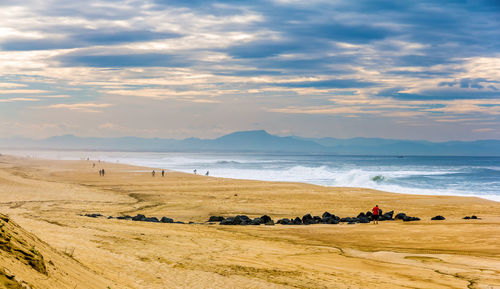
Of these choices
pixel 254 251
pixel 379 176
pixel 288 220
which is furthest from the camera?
pixel 379 176

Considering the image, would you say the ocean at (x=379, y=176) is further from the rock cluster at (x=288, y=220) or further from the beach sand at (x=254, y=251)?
the rock cluster at (x=288, y=220)

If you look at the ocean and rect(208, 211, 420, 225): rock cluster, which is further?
the ocean

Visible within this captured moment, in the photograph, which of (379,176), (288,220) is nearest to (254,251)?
(288,220)

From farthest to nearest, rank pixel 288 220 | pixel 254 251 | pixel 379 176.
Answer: pixel 379 176 → pixel 288 220 → pixel 254 251

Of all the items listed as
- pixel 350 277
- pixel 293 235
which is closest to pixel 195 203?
pixel 293 235

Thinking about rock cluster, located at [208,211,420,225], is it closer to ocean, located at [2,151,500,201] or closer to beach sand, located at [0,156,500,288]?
beach sand, located at [0,156,500,288]

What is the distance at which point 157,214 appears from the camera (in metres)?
26.5

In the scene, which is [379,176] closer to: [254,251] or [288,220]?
[288,220]

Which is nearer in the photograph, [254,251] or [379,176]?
[254,251]

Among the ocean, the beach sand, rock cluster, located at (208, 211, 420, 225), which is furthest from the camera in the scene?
the ocean

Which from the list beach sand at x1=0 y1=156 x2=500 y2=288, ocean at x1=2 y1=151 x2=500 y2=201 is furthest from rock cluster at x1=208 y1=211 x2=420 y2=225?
ocean at x1=2 y1=151 x2=500 y2=201

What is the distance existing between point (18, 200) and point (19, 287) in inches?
1053

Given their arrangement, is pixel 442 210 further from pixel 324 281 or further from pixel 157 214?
pixel 324 281

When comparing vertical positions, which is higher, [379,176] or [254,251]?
[379,176]
